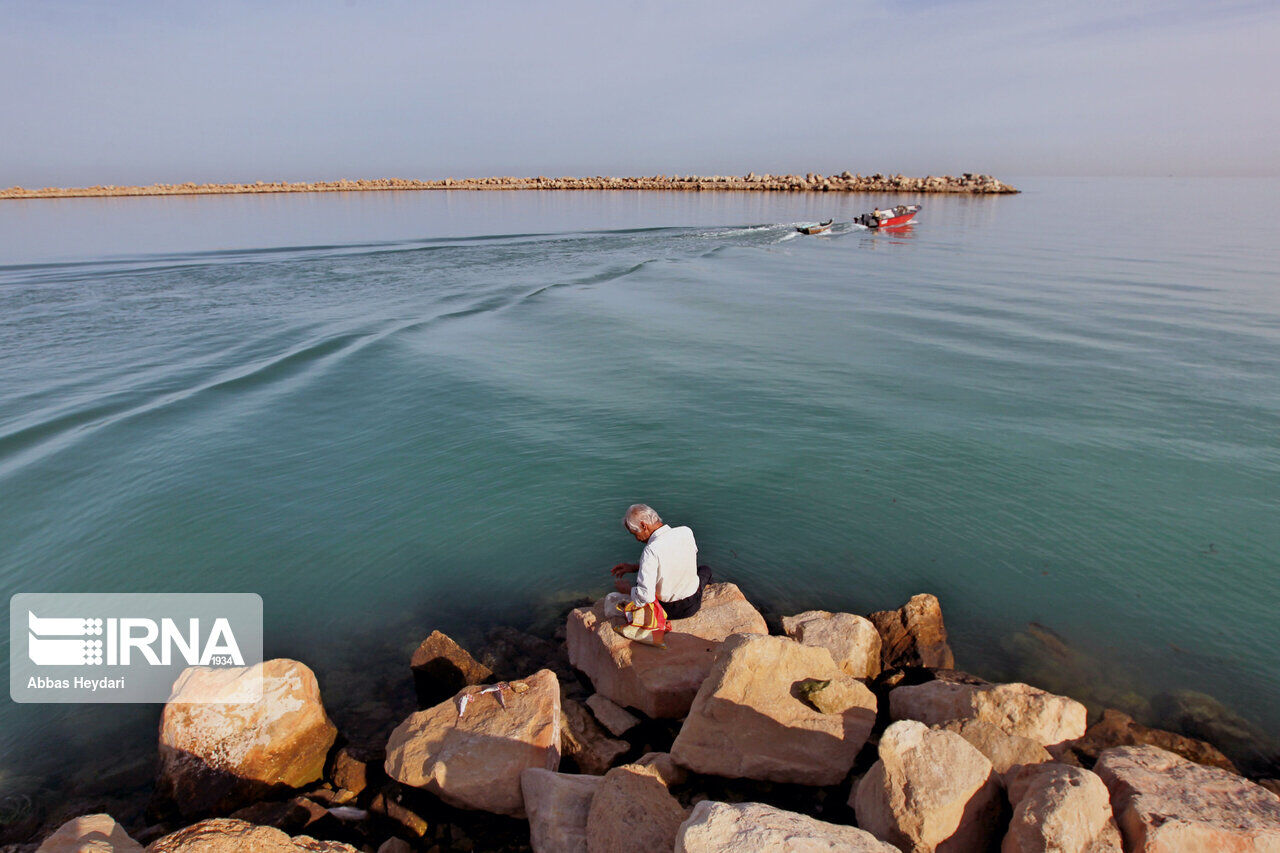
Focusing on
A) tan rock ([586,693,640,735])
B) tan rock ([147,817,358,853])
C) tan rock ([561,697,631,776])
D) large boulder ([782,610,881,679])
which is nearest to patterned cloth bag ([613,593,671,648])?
tan rock ([586,693,640,735])

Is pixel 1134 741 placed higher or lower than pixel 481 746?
lower

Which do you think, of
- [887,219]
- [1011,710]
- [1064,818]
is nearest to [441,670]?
[1011,710]

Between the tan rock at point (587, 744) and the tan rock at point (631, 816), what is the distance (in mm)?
1377

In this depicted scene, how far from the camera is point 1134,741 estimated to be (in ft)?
23.2

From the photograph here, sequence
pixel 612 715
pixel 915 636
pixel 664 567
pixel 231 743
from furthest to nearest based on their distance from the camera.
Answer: pixel 915 636
pixel 664 567
pixel 612 715
pixel 231 743

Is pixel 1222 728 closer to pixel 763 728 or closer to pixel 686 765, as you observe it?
pixel 763 728

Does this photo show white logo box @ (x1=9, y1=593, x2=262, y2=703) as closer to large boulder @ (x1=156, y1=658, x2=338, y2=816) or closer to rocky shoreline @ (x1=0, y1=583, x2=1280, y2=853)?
large boulder @ (x1=156, y1=658, x2=338, y2=816)

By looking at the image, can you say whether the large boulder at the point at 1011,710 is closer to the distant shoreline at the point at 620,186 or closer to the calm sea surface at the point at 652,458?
the calm sea surface at the point at 652,458

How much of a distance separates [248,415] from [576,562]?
1088 cm

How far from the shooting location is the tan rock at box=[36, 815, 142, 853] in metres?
4.84

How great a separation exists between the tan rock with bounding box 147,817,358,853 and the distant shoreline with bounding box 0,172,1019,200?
108 metres

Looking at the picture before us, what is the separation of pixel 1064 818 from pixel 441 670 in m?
6.14

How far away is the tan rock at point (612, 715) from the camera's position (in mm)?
7164

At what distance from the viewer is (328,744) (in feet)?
23.6
